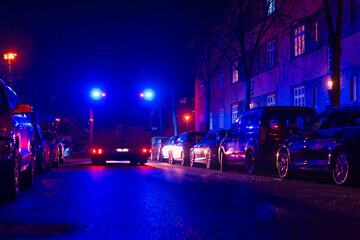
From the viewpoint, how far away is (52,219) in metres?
6.65

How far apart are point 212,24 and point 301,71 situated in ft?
39.9

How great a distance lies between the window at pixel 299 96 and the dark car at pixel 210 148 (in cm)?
829

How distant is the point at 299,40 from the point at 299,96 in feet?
10.1

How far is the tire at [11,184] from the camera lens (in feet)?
27.2

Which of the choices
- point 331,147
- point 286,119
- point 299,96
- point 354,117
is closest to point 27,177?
point 331,147

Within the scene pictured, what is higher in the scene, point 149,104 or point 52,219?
point 149,104

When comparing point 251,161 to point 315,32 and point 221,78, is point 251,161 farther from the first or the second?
point 221,78

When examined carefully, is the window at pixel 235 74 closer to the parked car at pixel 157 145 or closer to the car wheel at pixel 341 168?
the parked car at pixel 157 145

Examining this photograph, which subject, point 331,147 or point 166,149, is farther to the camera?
point 166,149

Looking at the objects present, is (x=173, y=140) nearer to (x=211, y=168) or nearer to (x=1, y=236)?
(x=211, y=168)

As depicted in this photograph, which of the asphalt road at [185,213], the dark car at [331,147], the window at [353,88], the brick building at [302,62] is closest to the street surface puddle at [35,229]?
the asphalt road at [185,213]

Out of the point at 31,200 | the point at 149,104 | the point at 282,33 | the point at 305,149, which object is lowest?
the point at 31,200

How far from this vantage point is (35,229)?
5871mm

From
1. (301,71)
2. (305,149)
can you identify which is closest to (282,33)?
(301,71)
